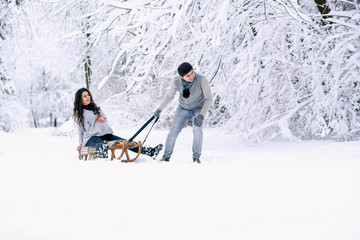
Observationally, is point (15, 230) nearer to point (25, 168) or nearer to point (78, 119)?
point (25, 168)

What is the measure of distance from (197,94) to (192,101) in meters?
0.14

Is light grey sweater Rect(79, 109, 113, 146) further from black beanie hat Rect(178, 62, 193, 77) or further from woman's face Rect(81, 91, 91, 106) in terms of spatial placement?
black beanie hat Rect(178, 62, 193, 77)

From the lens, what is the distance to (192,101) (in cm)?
527

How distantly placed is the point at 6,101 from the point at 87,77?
407 centimetres

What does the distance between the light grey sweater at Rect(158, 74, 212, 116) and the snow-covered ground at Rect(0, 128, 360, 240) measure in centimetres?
108

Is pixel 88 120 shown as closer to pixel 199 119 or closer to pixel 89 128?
pixel 89 128

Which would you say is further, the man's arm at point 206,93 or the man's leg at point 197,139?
the man's leg at point 197,139

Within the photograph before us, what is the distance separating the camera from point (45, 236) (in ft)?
8.03

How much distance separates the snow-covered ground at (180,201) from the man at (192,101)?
0.76 m

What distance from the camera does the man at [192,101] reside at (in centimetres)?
500

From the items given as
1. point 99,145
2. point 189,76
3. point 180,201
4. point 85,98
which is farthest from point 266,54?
point 180,201

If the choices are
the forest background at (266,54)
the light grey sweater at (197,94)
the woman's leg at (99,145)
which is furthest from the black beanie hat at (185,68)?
the woman's leg at (99,145)

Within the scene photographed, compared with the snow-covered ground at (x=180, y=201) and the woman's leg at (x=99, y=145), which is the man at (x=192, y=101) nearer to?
the snow-covered ground at (x=180, y=201)

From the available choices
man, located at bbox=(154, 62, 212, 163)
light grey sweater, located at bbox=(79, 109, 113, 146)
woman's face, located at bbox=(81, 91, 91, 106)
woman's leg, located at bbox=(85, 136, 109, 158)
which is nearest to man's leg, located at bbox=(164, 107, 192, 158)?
man, located at bbox=(154, 62, 212, 163)
